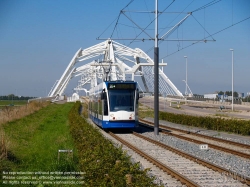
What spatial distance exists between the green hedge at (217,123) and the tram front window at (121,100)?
6621 mm

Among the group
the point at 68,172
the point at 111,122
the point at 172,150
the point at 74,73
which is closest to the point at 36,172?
the point at 68,172

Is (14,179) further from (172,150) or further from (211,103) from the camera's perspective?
(211,103)

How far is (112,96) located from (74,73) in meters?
88.0

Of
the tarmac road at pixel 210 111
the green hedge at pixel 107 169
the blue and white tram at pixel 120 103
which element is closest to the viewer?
the green hedge at pixel 107 169

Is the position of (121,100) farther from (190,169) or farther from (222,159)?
(190,169)

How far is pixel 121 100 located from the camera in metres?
25.8

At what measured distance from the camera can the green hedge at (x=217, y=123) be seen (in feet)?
88.0

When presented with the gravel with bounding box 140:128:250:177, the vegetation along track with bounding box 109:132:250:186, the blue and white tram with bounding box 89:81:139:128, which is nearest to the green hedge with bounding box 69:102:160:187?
the vegetation along track with bounding box 109:132:250:186

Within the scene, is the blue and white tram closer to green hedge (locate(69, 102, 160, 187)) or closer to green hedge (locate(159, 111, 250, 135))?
green hedge (locate(159, 111, 250, 135))

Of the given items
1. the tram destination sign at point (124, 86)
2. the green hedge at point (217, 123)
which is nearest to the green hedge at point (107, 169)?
the tram destination sign at point (124, 86)

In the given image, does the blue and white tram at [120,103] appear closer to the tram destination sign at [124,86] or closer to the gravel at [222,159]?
the tram destination sign at [124,86]

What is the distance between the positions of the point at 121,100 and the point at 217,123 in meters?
7.73

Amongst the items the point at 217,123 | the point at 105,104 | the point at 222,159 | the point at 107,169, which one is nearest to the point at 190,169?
the point at 222,159

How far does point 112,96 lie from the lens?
2572cm
